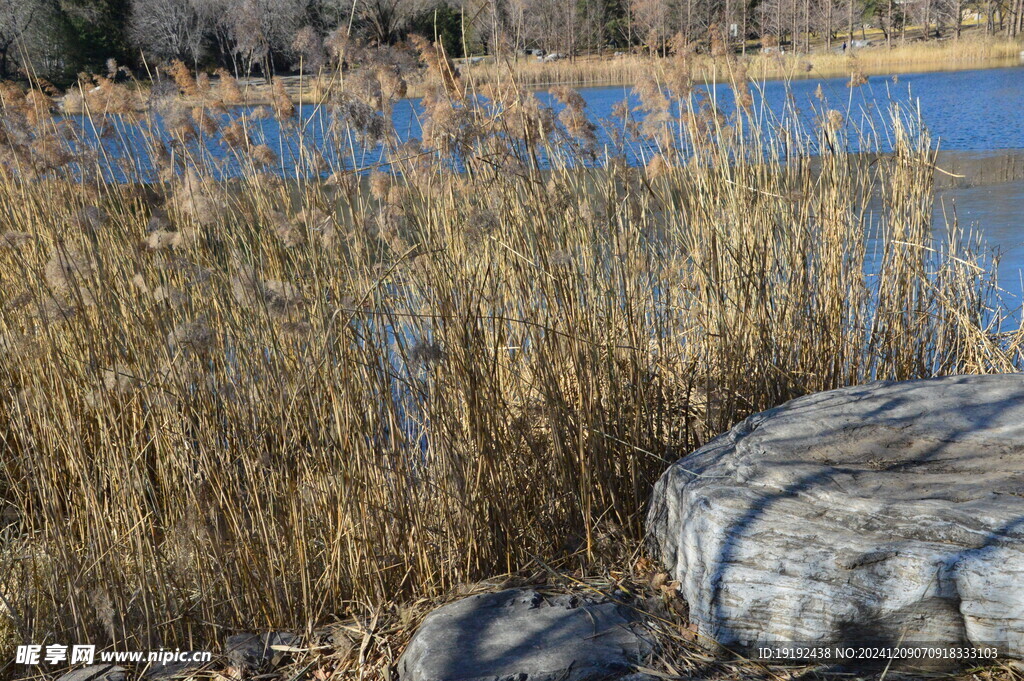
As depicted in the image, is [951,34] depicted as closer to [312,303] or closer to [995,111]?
[995,111]

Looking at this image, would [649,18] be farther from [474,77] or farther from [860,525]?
[860,525]

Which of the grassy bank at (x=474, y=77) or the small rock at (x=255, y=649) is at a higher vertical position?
the grassy bank at (x=474, y=77)

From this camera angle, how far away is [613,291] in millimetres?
2027

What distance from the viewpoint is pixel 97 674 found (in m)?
1.68

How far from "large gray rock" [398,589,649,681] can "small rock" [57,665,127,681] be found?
610 millimetres

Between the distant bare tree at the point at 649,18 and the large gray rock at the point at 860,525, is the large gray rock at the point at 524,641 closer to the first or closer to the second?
the large gray rock at the point at 860,525

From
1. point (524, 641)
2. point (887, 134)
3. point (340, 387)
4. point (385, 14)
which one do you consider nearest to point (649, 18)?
point (385, 14)

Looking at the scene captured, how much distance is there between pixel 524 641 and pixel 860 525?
2.12ft

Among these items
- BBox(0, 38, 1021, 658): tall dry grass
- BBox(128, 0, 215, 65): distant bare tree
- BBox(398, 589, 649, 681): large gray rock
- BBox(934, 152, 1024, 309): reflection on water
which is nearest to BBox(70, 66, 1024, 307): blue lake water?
BBox(934, 152, 1024, 309): reflection on water

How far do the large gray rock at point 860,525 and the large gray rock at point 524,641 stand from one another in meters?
0.18

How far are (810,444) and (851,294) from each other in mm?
974

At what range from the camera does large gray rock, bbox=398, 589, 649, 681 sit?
1.45 m

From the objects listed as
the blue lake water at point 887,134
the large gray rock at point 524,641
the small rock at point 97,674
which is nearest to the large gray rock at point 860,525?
the large gray rock at point 524,641

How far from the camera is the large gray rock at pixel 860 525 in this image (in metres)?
1.36
